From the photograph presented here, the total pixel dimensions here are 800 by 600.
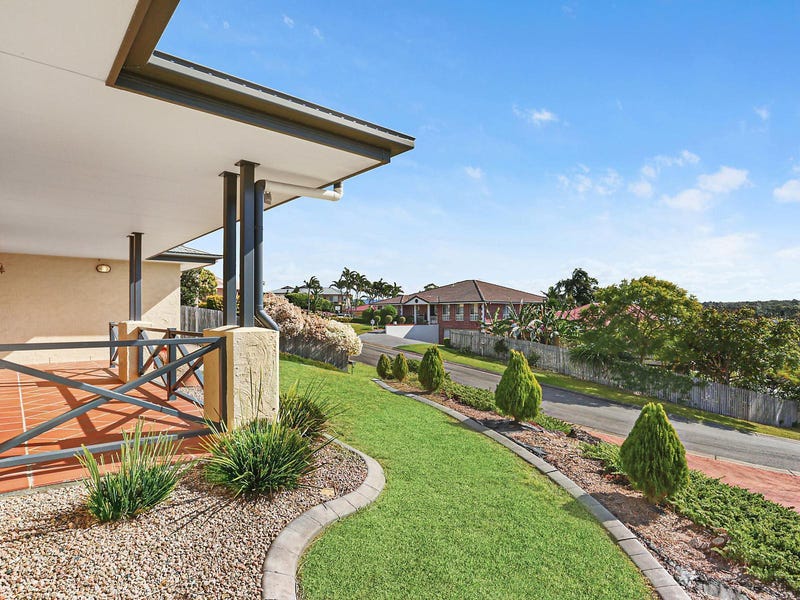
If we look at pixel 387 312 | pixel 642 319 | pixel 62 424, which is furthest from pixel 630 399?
pixel 387 312

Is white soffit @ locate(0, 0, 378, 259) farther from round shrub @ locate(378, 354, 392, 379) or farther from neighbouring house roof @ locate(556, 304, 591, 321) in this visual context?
neighbouring house roof @ locate(556, 304, 591, 321)

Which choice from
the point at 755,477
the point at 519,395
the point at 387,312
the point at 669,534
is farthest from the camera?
the point at 387,312

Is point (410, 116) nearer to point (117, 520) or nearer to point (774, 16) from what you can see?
point (774, 16)

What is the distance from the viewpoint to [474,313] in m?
39.9

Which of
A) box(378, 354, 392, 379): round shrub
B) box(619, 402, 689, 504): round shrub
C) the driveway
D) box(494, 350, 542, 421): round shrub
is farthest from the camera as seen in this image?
box(378, 354, 392, 379): round shrub

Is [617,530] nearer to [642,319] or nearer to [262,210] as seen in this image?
[262,210]

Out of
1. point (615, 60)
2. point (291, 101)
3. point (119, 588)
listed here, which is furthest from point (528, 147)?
point (119, 588)

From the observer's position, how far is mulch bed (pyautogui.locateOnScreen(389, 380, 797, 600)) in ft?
12.8

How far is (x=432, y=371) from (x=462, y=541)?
760 centimetres

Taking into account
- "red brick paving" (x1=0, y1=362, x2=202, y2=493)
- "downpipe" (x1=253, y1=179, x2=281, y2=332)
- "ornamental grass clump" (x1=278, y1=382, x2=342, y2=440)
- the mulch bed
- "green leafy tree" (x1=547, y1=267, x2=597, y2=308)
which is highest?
"green leafy tree" (x1=547, y1=267, x2=597, y2=308)

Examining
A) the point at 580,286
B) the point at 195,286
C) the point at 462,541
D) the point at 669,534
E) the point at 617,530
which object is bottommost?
the point at 669,534

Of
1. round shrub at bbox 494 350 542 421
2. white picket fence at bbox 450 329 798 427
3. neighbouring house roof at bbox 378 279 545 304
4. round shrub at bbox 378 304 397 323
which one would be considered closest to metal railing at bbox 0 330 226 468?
round shrub at bbox 494 350 542 421

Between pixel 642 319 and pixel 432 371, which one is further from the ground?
pixel 642 319

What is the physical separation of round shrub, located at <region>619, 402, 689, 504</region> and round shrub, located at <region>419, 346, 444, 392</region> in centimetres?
596
